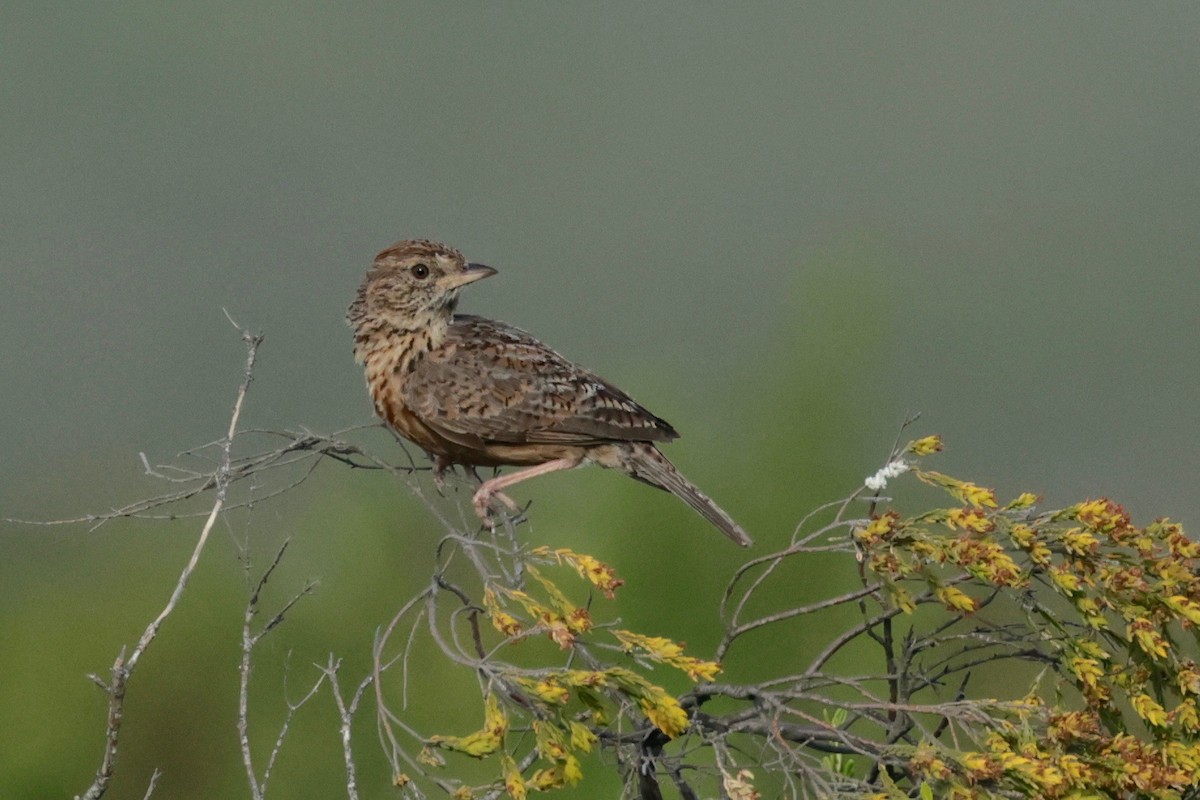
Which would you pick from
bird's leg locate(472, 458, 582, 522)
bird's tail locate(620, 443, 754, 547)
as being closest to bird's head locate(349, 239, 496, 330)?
bird's leg locate(472, 458, 582, 522)

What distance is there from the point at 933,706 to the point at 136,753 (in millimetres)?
20823

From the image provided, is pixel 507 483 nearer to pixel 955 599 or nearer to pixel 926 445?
pixel 926 445

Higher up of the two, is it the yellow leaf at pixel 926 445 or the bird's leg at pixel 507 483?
the bird's leg at pixel 507 483

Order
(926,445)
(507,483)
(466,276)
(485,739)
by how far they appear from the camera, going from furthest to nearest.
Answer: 1. (466,276)
2. (507,483)
3. (926,445)
4. (485,739)

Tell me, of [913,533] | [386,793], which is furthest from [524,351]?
[386,793]

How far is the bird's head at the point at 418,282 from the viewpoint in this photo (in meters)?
8.26

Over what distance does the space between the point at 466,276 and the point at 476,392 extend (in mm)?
803

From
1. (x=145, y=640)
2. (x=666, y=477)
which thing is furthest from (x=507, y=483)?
(x=145, y=640)

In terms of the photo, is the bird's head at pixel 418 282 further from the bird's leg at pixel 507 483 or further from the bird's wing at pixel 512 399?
the bird's leg at pixel 507 483

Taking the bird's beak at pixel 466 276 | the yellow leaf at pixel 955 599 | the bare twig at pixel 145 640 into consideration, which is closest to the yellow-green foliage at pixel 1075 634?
the yellow leaf at pixel 955 599

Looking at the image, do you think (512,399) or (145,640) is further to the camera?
(512,399)

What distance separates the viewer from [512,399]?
8000 mm

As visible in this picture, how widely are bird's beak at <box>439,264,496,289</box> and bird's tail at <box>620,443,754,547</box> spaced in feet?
4.42

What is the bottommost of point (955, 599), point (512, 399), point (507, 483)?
point (955, 599)
